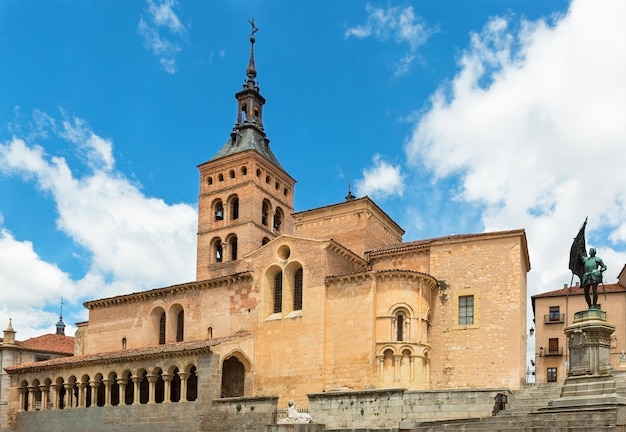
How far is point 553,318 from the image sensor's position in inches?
2051

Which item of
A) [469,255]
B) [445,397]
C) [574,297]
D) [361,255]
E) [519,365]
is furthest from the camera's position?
[574,297]

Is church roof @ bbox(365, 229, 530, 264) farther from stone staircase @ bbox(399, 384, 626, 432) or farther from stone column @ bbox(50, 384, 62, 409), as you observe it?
stone column @ bbox(50, 384, 62, 409)

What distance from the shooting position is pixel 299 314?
35.6m

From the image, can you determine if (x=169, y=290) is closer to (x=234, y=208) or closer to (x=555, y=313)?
(x=234, y=208)

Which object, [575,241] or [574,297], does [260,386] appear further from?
[574,297]

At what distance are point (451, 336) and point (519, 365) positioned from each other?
3.31 metres

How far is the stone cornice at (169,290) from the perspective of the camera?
127 ft

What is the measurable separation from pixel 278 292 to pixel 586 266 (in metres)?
18.5

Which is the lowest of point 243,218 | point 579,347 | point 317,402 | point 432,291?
point 317,402

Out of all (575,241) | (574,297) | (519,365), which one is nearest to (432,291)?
(519,365)

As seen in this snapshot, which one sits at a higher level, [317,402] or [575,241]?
[575,241]

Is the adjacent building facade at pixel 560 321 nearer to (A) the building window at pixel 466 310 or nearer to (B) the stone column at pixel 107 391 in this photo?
(A) the building window at pixel 466 310

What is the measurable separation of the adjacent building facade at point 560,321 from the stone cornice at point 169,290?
24.2 meters

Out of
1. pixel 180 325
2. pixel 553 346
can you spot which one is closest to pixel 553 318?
pixel 553 346
